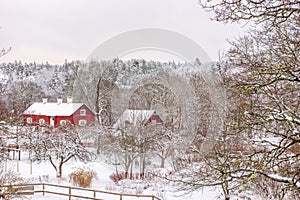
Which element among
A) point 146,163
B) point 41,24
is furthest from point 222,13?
point 146,163

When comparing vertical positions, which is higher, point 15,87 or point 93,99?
point 15,87

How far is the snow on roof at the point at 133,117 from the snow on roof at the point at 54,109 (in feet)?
36.0

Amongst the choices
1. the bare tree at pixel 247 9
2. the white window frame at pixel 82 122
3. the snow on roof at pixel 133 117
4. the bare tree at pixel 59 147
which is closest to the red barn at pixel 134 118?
the snow on roof at pixel 133 117

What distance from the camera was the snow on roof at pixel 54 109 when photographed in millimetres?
25062

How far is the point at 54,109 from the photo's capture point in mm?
25766

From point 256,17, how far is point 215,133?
6.24 meters

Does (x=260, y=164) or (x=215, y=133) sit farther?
(x=215, y=133)

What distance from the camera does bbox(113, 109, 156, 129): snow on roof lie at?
46.2 feet

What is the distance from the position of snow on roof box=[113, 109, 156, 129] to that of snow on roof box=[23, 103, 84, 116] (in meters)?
11.0

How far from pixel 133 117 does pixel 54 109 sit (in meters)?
13.6

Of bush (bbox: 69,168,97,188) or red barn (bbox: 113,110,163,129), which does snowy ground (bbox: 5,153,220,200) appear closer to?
bush (bbox: 69,168,97,188)

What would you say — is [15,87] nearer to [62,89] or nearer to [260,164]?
[62,89]

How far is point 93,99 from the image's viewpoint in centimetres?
2038

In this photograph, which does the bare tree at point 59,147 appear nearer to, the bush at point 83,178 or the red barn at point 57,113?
the bush at point 83,178
